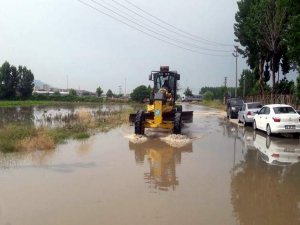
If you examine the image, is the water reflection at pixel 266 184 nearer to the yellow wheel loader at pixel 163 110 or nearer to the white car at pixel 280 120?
the white car at pixel 280 120

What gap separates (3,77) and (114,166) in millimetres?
94742

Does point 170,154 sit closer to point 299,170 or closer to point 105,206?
point 299,170

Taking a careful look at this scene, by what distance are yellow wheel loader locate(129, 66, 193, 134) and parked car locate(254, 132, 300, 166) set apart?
151 inches

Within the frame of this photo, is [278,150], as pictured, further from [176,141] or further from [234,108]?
[234,108]

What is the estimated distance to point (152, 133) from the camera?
1955 cm

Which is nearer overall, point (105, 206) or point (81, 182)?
point (105, 206)

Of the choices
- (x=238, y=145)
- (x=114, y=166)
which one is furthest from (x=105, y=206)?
(x=238, y=145)

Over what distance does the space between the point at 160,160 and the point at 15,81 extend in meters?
95.4

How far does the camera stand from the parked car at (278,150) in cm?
1211

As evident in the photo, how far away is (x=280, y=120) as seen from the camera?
1777cm

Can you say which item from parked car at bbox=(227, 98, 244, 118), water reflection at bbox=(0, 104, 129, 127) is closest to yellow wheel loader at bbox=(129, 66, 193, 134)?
water reflection at bbox=(0, 104, 129, 127)

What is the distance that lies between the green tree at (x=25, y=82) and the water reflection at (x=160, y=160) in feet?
301

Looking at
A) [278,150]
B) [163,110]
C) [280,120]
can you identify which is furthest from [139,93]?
[278,150]

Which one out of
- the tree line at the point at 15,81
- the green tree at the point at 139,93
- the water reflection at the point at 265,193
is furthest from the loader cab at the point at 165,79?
the tree line at the point at 15,81
